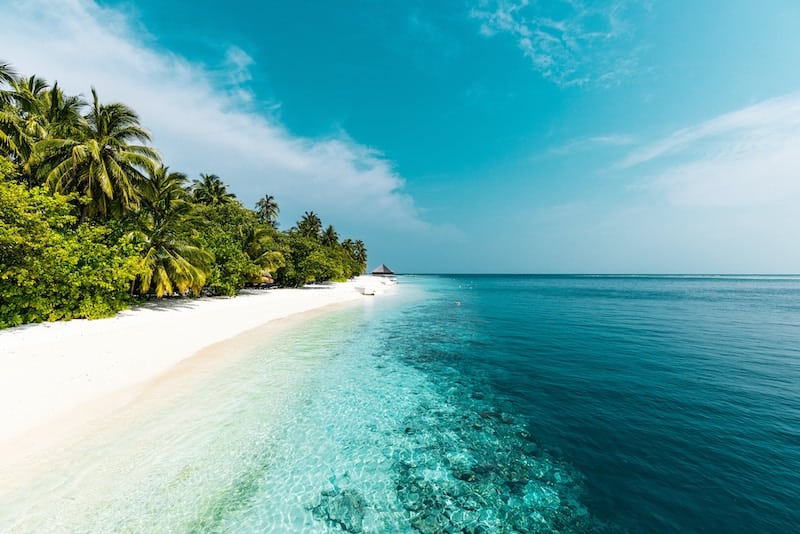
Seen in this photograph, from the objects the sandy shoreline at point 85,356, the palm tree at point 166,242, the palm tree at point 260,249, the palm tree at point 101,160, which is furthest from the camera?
the palm tree at point 260,249

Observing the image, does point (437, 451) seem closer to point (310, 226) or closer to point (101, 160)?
point (101, 160)

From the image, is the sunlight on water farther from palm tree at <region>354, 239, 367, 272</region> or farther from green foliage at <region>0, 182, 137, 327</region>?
palm tree at <region>354, 239, 367, 272</region>

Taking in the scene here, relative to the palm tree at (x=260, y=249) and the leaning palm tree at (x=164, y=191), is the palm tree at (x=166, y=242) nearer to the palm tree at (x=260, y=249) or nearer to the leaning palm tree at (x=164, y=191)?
the leaning palm tree at (x=164, y=191)

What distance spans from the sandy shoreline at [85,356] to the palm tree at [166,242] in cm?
238

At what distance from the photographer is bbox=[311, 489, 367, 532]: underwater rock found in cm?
452

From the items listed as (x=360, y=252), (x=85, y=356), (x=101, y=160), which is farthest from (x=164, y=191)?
(x=360, y=252)

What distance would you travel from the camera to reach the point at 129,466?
18.0ft

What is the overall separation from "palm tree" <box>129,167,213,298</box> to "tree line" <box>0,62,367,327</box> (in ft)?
0.22

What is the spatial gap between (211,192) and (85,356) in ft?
123

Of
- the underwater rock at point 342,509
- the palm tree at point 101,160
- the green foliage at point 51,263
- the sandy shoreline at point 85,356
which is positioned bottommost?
→ the underwater rock at point 342,509

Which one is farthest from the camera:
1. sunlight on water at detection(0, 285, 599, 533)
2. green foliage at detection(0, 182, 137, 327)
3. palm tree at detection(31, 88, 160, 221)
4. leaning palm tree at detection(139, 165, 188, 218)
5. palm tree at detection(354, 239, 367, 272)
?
palm tree at detection(354, 239, 367, 272)

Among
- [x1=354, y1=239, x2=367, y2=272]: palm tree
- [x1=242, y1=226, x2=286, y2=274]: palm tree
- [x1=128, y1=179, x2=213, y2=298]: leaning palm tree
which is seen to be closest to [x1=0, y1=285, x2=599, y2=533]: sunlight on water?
[x1=128, y1=179, x2=213, y2=298]: leaning palm tree

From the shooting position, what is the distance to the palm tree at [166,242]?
18.1 meters

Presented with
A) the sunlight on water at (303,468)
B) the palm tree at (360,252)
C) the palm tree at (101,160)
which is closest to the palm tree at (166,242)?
the palm tree at (101,160)
